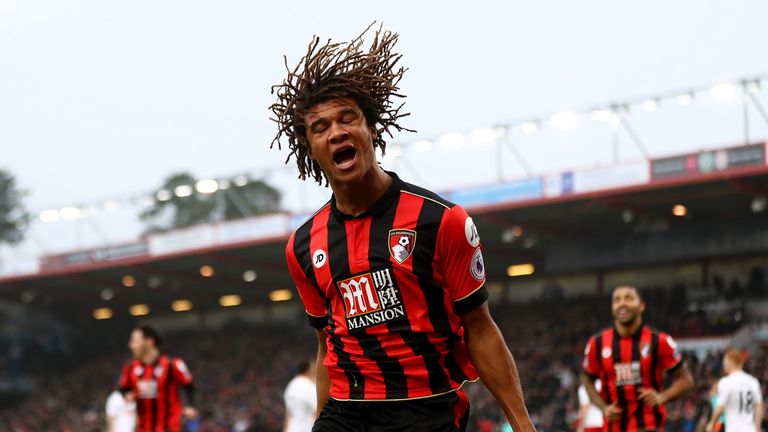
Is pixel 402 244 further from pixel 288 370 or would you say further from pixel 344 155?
pixel 288 370

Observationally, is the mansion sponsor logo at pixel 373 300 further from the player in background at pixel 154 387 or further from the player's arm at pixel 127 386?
the player's arm at pixel 127 386

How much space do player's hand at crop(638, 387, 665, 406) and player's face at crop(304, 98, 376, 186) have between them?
5.24 meters

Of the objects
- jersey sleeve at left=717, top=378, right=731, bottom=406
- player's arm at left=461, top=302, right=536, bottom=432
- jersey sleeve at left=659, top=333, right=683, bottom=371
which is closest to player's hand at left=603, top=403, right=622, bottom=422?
jersey sleeve at left=659, top=333, right=683, bottom=371

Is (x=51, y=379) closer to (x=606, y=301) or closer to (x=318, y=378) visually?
(x=606, y=301)

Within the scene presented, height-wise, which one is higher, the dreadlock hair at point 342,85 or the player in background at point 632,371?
the dreadlock hair at point 342,85

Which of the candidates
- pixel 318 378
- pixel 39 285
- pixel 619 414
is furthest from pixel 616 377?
pixel 39 285

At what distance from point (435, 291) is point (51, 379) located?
4469 cm

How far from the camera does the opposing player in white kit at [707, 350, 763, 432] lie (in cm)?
1305

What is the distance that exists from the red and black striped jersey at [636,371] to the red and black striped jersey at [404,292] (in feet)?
16.3

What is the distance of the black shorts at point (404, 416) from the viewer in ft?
13.5

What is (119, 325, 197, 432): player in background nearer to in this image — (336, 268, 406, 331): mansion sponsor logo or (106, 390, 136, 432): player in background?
(106, 390, 136, 432): player in background

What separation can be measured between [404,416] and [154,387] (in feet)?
27.3

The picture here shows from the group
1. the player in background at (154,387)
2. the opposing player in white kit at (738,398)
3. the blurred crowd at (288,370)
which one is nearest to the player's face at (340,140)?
the player in background at (154,387)

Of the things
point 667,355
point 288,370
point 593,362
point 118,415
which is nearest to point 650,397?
point 667,355
